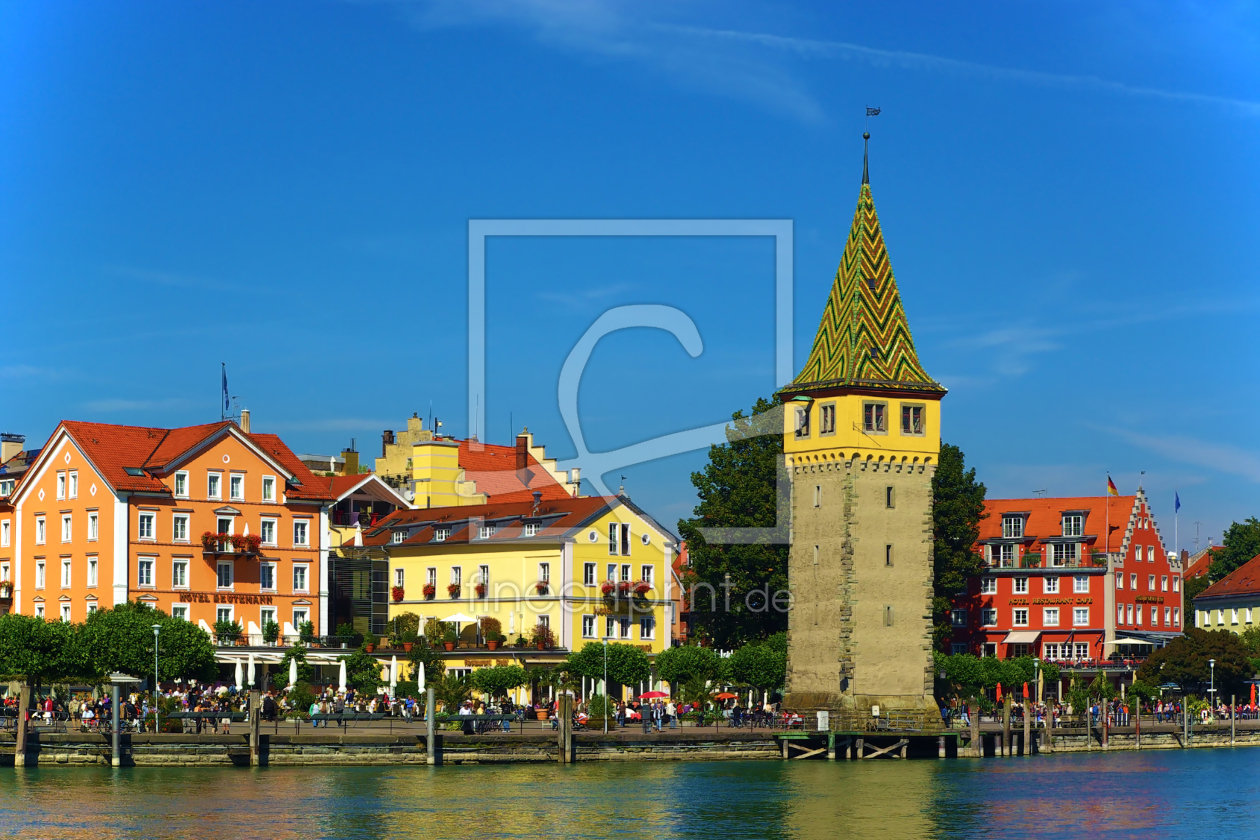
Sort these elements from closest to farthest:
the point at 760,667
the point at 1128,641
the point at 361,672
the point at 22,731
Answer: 1. the point at 22,731
2. the point at 760,667
3. the point at 361,672
4. the point at 1128,641

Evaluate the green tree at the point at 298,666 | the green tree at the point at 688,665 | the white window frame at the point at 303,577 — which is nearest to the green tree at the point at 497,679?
the green tree at the point at 688,665

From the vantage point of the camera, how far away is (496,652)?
3701 inches

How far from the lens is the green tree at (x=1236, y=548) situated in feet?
476

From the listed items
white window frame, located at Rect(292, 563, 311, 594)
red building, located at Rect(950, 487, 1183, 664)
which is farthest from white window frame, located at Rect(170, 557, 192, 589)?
red building, located at Rect(950, 487, 1183, 664)

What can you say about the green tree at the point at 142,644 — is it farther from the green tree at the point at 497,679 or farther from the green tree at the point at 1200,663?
the green tree at the point at 1200,663

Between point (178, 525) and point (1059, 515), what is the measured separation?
54.8 metres

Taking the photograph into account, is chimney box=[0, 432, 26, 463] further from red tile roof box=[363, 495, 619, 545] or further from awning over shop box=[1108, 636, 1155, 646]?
awning over shop box=[1108, 636, 1155, 646]

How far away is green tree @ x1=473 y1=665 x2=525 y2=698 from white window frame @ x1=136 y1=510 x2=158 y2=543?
Answer: 15690mm

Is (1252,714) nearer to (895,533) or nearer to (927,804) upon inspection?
(895,533)

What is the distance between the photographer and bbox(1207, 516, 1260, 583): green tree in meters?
145

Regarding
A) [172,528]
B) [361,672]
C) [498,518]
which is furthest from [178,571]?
[498,518]

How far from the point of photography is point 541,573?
318 ft

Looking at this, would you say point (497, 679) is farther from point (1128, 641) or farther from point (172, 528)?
point (1128, 641)

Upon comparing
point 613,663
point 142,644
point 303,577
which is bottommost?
point 613,663
